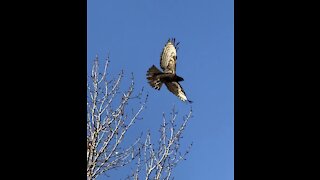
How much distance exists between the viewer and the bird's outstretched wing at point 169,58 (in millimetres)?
3096

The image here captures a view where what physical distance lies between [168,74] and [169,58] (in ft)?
0.63

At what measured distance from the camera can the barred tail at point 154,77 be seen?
3096 mm

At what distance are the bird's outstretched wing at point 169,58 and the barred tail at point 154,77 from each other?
2.6 inches

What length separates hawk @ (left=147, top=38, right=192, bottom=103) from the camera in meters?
2.96

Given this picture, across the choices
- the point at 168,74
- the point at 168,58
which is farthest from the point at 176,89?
the point at 168,58

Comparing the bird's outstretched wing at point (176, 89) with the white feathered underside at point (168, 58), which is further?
the white feathered underside at point (168, 58)

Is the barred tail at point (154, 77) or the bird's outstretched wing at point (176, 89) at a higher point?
the barred tail at point (154, 77)

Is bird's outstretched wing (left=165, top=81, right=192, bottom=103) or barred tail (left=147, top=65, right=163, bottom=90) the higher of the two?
barred tail (left=147, top=65, right=163, bottom=90)

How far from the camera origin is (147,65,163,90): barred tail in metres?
3.10

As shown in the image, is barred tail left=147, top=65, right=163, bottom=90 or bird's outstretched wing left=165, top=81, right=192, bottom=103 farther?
barred tail left=147, top=65, right=163, bottom=90

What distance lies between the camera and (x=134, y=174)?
6.61m
